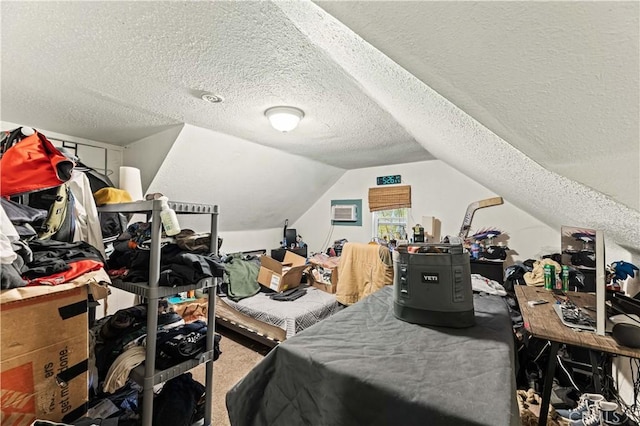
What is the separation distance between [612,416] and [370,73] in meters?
1.95

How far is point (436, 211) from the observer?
387 cm

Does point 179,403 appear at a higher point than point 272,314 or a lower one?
lower

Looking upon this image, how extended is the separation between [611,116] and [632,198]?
0.37m

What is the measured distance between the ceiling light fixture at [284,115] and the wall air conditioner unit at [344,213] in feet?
8.79

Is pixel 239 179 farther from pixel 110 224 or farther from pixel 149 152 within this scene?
pixel 110 224

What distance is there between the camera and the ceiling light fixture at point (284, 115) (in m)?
2.08

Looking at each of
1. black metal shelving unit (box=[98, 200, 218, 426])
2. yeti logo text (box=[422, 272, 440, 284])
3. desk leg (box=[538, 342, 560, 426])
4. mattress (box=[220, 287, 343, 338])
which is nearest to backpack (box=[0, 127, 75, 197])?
black metal shelving unit (box=[98, 200, 218, 426])

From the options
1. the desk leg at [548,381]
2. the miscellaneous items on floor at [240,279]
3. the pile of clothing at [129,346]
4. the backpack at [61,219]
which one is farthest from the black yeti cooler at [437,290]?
the miscellaneous items on floor at [240,279]

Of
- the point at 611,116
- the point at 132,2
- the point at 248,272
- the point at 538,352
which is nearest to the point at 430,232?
the point at 538,352

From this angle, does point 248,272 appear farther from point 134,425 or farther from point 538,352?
point 538,352

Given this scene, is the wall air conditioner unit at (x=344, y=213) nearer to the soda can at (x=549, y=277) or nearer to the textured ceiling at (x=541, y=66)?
the soda can at (x=549, y=277)

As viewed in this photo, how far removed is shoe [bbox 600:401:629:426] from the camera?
1220 mm

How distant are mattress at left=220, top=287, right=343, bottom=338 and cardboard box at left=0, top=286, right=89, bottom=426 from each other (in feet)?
5.30

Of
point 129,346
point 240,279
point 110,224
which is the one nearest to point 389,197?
point 240,279
